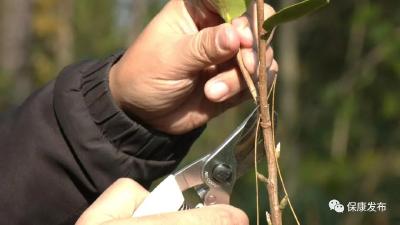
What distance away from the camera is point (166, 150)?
1.32 meters

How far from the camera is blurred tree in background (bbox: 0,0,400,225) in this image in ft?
6.78

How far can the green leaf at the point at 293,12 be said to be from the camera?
774mm

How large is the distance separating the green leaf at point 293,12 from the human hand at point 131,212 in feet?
0.80

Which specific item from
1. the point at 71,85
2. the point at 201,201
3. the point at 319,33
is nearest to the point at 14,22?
the point at 319,33

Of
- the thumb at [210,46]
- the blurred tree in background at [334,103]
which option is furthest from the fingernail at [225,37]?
the blurred tree in background at [334,103]

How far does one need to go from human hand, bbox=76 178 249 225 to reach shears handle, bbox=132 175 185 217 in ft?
0.07

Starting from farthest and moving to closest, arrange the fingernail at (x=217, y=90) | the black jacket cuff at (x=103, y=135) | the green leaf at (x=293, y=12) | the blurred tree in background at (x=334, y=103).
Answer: the blurred tree in background at (x=334, y=103), the black jacket cuff at (x=103, y=135), the fingernail at (x=217, y=90), the green leaf at (x=293, y=12)

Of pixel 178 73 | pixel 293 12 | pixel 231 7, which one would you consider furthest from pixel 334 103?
pixel 293 12

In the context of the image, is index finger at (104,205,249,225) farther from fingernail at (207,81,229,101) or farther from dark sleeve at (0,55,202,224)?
dark sleeve at (0,55,202,224)

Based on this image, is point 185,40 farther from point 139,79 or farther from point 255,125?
point 255,125

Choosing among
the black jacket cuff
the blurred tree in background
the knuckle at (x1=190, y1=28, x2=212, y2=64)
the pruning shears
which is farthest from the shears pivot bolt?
the blurred tree in background

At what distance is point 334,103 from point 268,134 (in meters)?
2.33

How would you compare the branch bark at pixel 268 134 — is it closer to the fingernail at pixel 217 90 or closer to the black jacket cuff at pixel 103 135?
the fingernail at pixel 217 90

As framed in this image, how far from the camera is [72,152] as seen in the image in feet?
4.23
